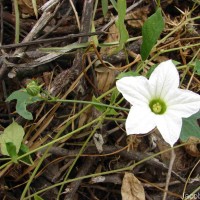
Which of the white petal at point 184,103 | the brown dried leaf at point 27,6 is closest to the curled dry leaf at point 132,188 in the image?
the white petal at point 184,103

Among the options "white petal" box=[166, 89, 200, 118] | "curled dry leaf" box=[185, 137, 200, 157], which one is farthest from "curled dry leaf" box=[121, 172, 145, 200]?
"white petal" box=[166, 89, 200, 118]

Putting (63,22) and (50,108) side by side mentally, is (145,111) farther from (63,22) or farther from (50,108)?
(63,22)

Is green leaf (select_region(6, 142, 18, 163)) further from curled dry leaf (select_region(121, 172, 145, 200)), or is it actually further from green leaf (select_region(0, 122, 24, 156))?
curled dry leaf (select_region(121, 172, 145, 200))

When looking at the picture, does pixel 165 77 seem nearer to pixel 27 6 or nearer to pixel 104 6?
pixel 104 6

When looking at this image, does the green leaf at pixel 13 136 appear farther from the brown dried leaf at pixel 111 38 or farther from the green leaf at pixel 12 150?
the brown dried leaf at pixel 111 38

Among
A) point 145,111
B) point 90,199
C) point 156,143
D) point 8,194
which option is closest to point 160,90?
point 145,111

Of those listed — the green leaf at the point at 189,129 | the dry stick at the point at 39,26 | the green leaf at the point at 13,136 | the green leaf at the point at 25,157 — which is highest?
the dry stick at the point at 39,26
